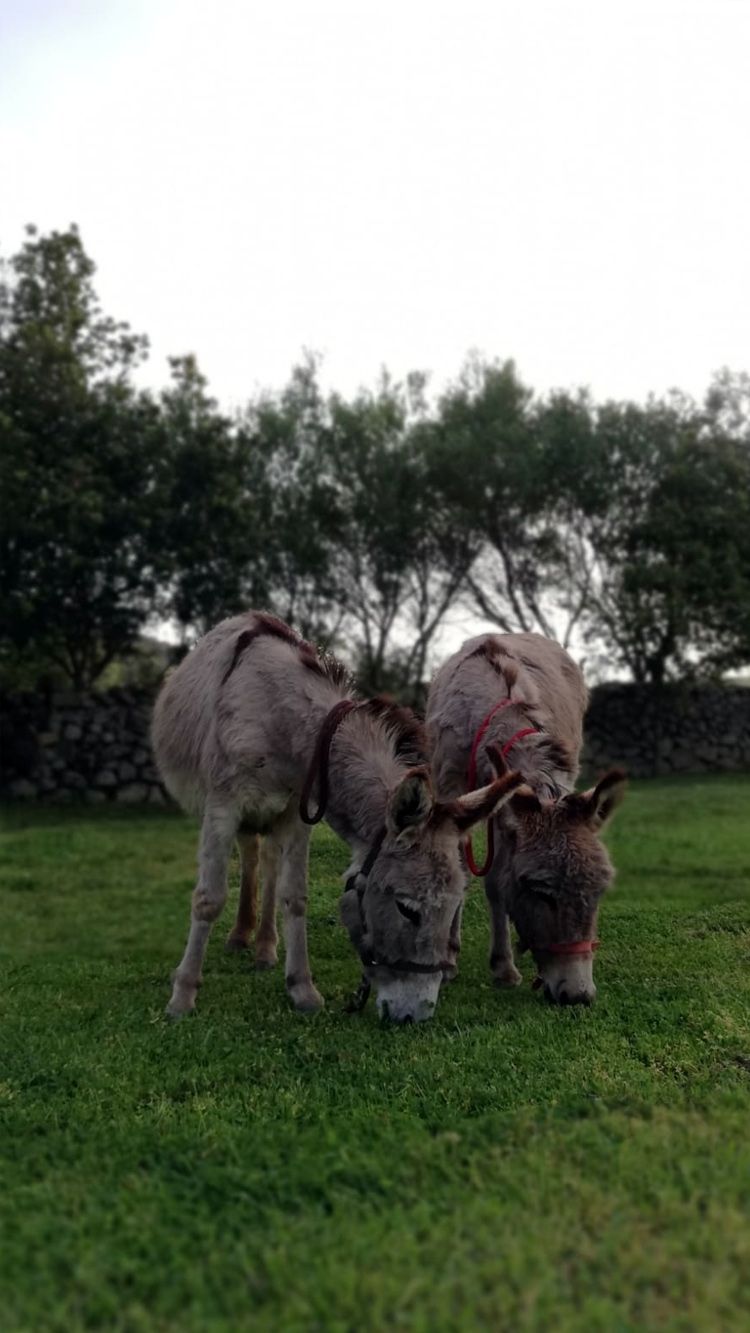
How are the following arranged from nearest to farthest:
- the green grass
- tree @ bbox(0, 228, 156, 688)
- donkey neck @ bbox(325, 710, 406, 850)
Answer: the green grass < donkey neck @ bbox(325, 710, 406, 850) < tree @ bbox(0, 228, 156, 688)

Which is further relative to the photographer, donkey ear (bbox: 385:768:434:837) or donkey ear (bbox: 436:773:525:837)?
donkey ear (bbox: 436:773:525:837)

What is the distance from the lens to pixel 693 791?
67.7 ft

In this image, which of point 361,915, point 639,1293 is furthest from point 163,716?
point 639,1293

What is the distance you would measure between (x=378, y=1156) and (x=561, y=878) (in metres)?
2.20

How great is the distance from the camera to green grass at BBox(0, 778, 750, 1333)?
88.4 inches

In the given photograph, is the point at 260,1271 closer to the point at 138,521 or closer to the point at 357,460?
the point at 138,521

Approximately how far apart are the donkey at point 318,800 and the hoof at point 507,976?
119 cm

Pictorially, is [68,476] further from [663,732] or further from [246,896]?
[663,732]

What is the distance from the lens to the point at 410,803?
15.5 feet

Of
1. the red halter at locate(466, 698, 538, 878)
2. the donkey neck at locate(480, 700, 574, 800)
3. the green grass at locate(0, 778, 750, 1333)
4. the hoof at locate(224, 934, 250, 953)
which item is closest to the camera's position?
the green grass at locate(0, 778, 750, 1333)

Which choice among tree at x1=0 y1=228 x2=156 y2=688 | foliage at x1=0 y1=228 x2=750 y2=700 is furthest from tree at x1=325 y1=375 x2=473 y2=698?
tree at x1=0 y1=228 x2=156 y2=688

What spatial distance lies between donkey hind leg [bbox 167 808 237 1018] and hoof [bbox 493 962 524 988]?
1780mm

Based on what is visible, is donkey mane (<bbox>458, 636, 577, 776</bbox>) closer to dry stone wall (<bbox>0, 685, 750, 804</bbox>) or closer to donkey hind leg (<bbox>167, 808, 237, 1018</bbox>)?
donkey hind leg (<bbox>167, 808, 237, 1018</bbox>)

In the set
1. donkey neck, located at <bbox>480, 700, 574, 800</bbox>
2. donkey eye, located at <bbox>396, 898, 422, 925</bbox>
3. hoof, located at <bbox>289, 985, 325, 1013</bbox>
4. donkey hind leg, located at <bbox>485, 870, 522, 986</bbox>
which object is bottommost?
hoof, located at <bbox>289, 985, 325, 1013</bbox>
